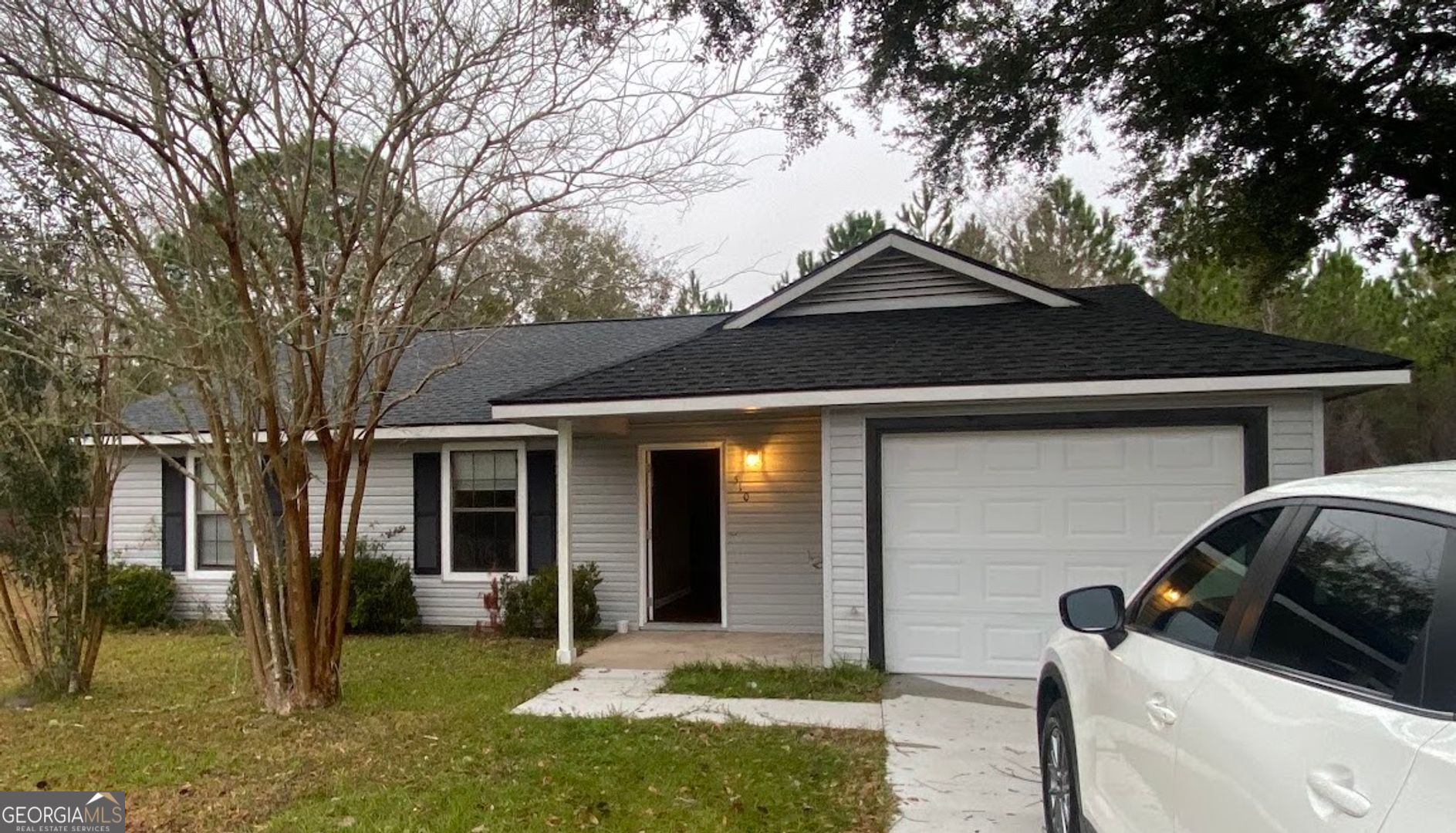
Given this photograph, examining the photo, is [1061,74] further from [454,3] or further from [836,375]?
[454,3]

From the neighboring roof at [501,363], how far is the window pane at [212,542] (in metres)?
1.25

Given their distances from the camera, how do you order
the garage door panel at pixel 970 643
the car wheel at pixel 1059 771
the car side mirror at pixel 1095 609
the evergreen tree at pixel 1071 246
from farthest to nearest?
the evergreen tree at pixel 1071 246, the garage door panel at pixel 970 643, the car wheel at pixel 1059 771, the car side mirror at pixel 1095 609

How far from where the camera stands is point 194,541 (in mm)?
11531

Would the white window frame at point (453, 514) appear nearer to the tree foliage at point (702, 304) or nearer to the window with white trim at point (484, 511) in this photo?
the window with white trim at point (484, 511)

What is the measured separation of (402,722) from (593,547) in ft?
14.0

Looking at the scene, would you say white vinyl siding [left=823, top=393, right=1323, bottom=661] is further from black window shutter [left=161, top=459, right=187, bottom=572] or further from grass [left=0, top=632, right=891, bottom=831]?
black window shutter [left=161, top=459, right=187, bottom=572]

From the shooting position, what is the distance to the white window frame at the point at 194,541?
11375 mm

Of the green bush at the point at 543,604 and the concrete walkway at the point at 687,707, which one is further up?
the green bush at the point at 543,604

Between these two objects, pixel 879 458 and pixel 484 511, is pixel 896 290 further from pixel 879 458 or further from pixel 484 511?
pixel 484 511

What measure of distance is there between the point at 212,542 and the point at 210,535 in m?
0.10

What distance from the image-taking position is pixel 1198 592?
2752 mm

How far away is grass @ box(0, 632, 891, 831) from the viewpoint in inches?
180

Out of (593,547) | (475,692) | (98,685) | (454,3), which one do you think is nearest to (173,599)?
(98,685)

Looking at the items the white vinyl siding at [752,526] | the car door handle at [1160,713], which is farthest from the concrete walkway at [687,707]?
the car door handle at [1160,713]
